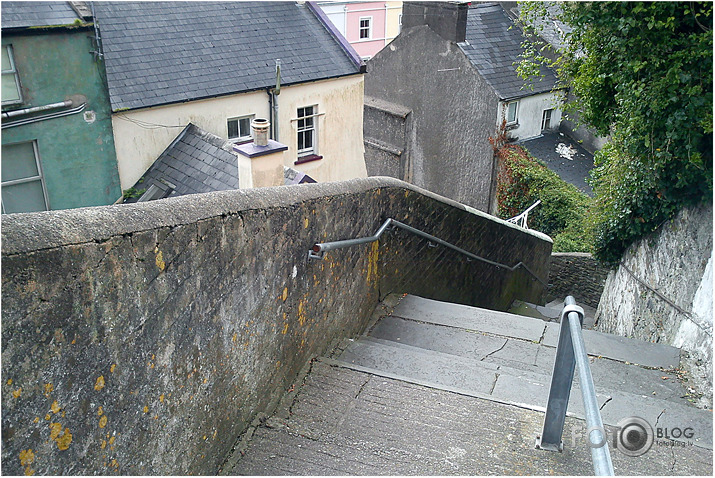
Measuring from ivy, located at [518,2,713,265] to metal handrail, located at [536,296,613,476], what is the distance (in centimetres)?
314

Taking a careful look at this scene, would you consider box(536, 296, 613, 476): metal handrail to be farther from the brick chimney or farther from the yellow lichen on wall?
the brick chimney

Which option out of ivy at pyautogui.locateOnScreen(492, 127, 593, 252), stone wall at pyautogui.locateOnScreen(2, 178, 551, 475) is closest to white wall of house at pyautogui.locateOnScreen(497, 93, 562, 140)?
ivy at pyautogui.locateOnScreen(492, 127, 593, 252)

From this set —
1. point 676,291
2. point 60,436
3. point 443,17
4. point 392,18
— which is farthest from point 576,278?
point 392,18

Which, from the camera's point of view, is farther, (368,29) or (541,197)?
(368,29)

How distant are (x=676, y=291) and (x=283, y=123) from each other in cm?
805

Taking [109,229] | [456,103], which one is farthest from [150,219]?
[456,103]

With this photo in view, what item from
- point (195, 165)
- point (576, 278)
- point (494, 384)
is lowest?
point (576, 278)

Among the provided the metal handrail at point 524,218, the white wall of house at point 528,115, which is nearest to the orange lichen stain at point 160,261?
the metal handrail at point 524,218

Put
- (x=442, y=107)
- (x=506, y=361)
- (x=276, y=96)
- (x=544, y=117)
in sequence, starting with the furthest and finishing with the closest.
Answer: (x=442, y=107), (x=544, y=117), (x=276, y=96), (x=506, y=361)

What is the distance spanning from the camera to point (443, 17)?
53.5 feet

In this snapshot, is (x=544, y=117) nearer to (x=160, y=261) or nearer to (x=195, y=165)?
(x=195, y=165)

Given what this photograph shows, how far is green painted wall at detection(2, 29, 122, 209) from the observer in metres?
8.46

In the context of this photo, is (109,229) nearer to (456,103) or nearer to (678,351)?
(678,351)

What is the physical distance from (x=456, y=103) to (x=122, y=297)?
15.9 m
